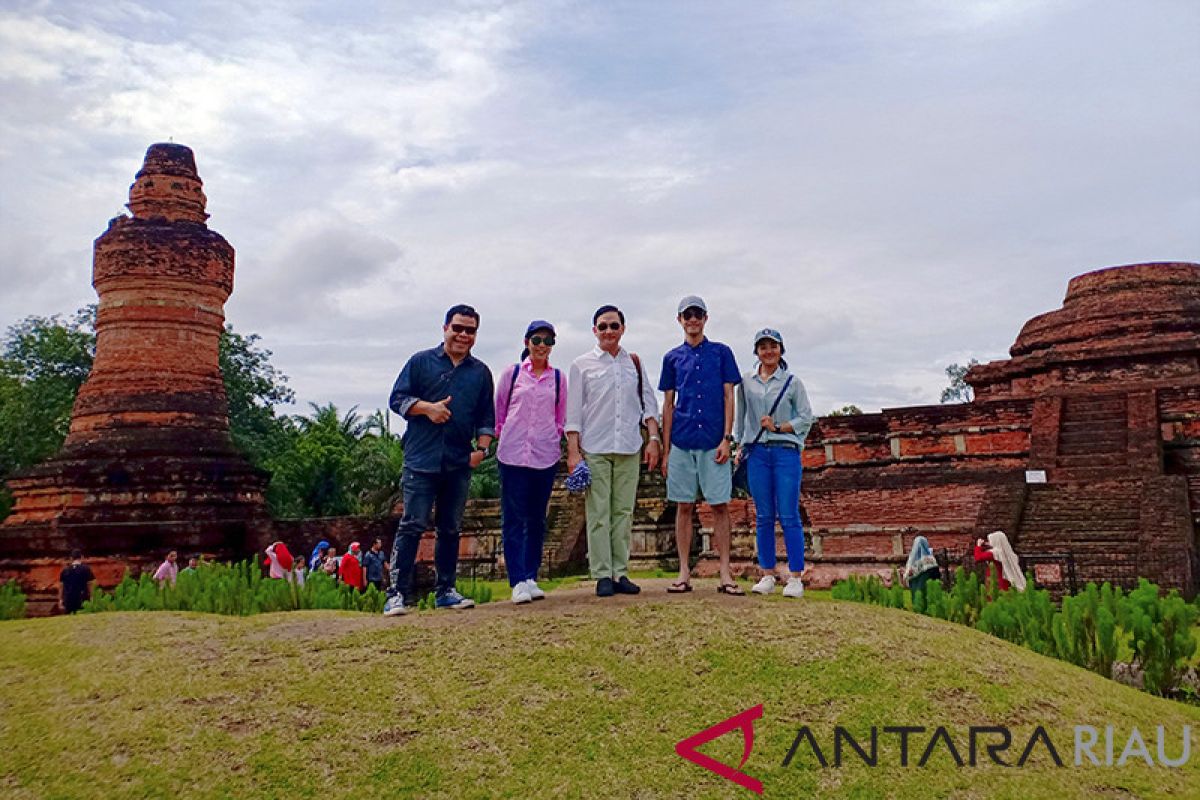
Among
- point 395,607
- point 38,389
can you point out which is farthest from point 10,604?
point 38,389

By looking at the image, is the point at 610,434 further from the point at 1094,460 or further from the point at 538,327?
the point at 1094,460

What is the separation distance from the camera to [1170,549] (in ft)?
31.9

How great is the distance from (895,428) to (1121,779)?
11.9 meters

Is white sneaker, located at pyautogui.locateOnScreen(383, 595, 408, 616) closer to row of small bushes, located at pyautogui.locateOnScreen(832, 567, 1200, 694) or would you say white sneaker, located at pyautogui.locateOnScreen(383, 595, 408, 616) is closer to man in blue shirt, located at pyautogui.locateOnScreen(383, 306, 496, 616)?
man in blue shirt, located at pyautogui.locateOnScreen(383, 306, 496, 616)

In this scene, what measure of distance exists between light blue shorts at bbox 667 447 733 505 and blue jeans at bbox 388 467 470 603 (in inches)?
49.6

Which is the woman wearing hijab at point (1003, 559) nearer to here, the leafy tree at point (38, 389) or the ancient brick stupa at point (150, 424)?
the ancient brick stupa at point (150, 424)

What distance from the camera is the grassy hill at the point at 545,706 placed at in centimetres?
347

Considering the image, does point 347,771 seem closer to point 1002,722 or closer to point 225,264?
point 1002,722

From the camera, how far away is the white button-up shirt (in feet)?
17.5

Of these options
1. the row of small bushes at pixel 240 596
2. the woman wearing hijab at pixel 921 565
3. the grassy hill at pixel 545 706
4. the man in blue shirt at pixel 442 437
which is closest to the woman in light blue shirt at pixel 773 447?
the grassy hill at pixel 545 706

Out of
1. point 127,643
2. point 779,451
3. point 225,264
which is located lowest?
point 127,643

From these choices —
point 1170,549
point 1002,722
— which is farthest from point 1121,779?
point 1170,549

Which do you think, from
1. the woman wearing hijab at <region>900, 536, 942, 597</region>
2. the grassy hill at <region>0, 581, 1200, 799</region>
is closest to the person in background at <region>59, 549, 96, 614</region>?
the grassy hill at <region>0, 581, 1200, 799</region>

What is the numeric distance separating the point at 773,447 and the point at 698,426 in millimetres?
550
